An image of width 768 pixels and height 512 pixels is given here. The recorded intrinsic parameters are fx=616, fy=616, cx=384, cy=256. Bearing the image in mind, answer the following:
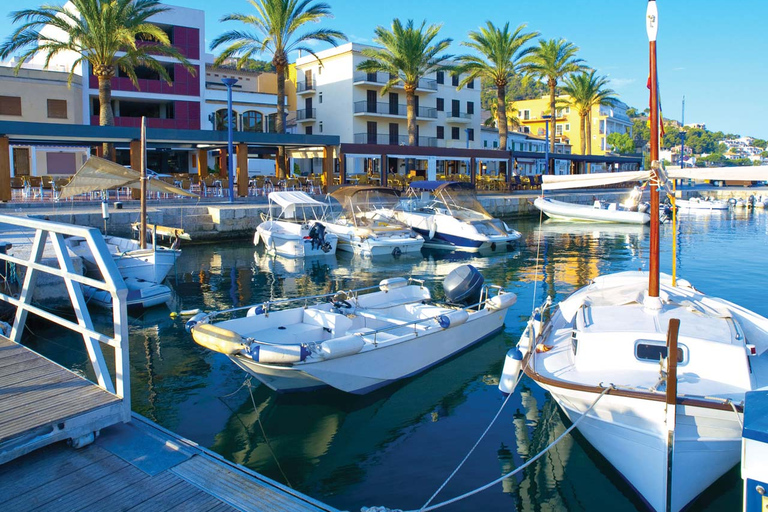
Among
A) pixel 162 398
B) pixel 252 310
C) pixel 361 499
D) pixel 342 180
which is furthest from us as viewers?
Result: pixel 342 180

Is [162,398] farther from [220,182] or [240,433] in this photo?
[220,182]

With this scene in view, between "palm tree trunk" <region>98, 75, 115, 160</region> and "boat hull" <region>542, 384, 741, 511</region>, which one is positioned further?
"palm tree trunk" <region>98, 75, 115, 160</region>

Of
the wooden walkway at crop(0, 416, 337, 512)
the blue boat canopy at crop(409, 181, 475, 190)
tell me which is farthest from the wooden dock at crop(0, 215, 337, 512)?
the blue boat canopy at crop(409, 181, 475, 190)

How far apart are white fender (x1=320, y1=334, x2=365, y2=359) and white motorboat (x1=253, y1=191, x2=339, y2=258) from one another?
1414 cm

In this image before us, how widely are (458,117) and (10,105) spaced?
113 ft

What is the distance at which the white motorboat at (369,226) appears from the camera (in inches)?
906

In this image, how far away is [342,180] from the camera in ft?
115

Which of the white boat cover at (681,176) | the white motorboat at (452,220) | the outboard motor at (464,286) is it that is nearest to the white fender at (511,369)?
the white boat cover at (681,176)

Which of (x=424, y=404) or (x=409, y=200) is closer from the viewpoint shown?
(x=424, y=404)

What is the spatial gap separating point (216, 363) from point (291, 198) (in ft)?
49.3

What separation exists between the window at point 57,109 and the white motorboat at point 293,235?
1890 cm

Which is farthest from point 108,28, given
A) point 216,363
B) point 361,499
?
point 361,499

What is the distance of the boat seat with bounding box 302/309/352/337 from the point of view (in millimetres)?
10000

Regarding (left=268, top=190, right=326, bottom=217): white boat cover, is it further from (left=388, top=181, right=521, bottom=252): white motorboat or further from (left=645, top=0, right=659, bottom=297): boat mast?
(left=645, top=0, right=659, bottom=297): boat mast
